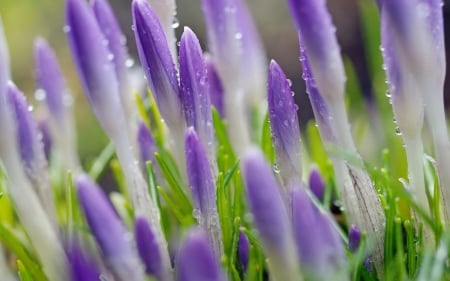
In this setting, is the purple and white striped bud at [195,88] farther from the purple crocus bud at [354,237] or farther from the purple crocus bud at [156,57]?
the purple crocus bud at [354,237]

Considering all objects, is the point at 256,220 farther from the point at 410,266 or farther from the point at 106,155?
the point at 106,155

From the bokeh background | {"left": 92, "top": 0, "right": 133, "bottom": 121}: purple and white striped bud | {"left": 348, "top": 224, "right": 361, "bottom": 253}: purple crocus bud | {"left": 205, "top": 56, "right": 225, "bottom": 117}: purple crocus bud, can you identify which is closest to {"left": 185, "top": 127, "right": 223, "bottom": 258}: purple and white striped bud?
{"left": 348, "top": 224, "right": 361, "bottom": 253}: purple crocus bud

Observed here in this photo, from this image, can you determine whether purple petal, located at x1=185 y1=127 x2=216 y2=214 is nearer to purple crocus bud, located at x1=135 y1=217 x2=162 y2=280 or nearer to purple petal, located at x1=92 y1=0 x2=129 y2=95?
purple crocus bud, located at x1=135 y1=217 x2=162 y2=280

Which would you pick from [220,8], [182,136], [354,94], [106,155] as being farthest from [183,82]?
[354,94]

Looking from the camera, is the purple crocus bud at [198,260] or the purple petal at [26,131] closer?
the purple crocus bud at [198,260]

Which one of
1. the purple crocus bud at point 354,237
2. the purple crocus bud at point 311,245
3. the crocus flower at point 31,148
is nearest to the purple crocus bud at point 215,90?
the crocus flower at point 31,148

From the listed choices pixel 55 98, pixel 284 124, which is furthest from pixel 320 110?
pixel 55 98
